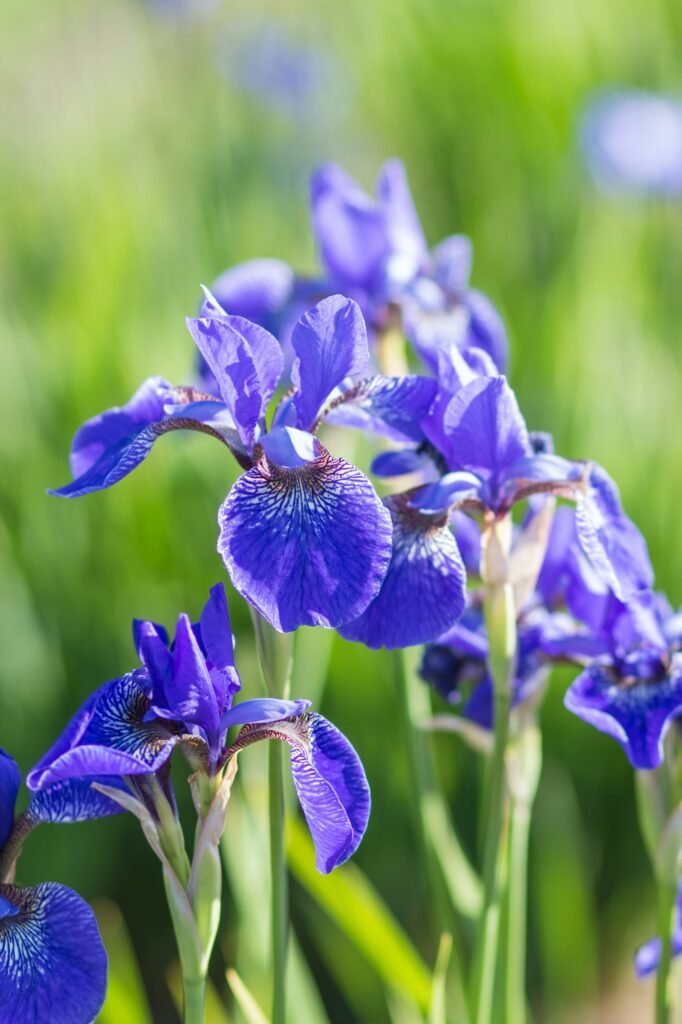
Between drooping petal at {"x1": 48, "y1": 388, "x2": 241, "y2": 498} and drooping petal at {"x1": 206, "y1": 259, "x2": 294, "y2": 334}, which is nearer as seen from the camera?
drooping petal at {"x1": 48, "y1": 388, "x2": 241, "y2": 498}

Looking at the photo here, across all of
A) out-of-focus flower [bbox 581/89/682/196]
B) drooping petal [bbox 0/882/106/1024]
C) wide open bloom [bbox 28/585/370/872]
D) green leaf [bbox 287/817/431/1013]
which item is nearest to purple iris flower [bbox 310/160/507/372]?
green leaf [bbox 287/817/431/1013]

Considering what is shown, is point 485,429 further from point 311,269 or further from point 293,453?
point 311,269

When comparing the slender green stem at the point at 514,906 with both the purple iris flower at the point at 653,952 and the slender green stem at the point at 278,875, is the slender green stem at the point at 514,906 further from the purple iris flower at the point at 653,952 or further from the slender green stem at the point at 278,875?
the slender green stem at the point at 278,875

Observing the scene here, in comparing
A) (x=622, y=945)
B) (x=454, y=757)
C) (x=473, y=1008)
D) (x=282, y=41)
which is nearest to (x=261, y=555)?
(x=473, y=1008)

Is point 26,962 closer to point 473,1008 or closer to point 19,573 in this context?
point 473,1008

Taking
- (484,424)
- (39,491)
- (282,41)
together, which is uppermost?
(282,41)

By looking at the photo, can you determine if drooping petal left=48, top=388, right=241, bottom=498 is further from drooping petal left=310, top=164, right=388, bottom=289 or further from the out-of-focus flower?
the out-of-focus flower
